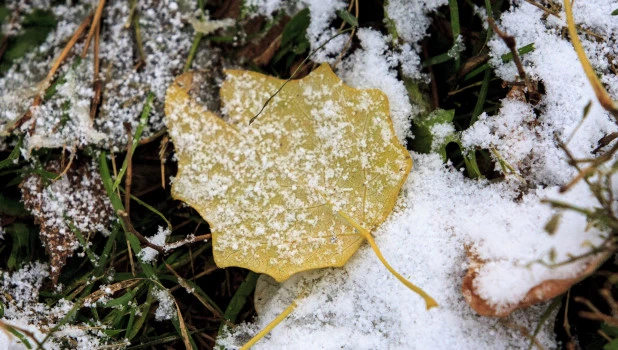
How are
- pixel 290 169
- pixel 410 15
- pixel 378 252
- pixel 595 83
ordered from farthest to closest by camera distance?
pixel 410 15 → pixel 290 169 → pixel 378 252 → pixel 595 83

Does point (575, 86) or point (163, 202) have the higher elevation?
point (575, 86)

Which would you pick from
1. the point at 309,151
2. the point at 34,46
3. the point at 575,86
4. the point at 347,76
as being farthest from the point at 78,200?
the point at 575,86

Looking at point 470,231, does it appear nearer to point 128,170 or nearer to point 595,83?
point 595,83

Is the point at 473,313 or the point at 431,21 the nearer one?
the point at 473,313

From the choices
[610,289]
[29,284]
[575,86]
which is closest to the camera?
[610,289]

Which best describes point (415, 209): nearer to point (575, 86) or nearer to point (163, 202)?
point (575, 86)

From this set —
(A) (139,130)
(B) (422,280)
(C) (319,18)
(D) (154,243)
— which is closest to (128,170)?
(A) (139,130)

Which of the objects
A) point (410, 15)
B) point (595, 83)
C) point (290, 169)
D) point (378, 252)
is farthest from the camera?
point (410, 15)
